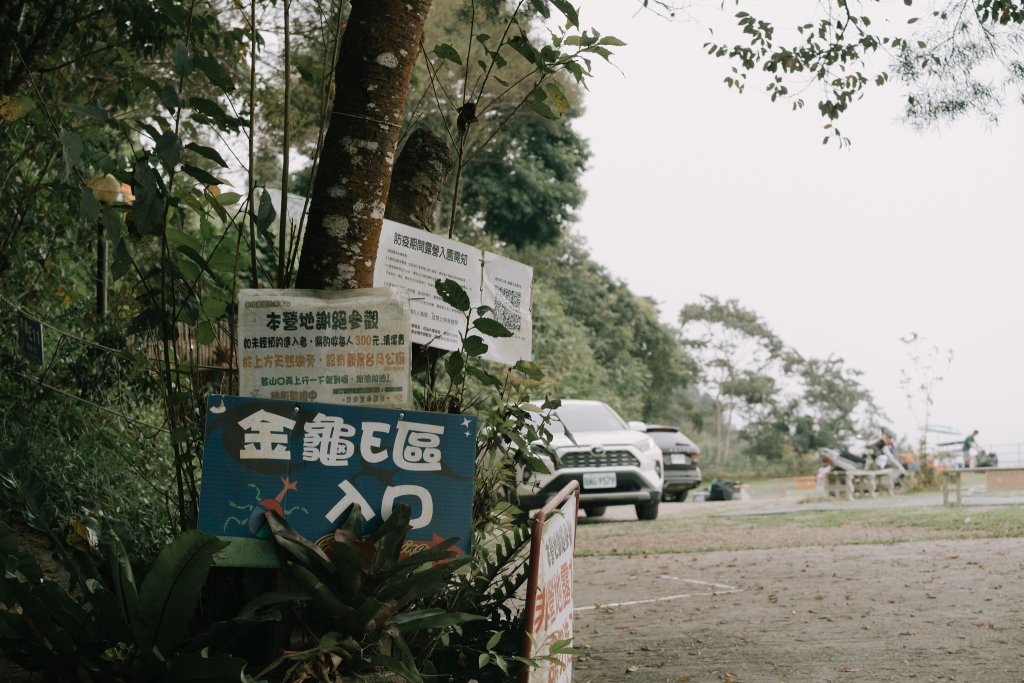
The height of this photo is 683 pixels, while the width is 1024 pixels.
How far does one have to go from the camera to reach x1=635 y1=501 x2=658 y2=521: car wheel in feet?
44.3

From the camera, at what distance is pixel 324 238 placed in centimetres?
310

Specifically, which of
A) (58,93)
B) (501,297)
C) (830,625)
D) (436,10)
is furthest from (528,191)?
(501,297)

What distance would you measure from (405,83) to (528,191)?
22.1m

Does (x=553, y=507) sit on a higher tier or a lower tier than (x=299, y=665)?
higher

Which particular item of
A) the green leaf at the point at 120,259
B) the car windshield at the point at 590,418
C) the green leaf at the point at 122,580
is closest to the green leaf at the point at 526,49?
the green leaf at the point at 120,259

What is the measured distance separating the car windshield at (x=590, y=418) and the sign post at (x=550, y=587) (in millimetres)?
9492

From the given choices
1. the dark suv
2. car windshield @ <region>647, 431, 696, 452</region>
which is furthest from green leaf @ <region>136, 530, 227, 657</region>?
car windshield @ <region>647, 431, 696, 452</region>

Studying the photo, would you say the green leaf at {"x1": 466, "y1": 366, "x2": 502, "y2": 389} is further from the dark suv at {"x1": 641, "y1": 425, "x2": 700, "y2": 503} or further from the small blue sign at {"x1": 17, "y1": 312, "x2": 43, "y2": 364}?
the dark suv at {"x1": 641, "y1": 425, "x2": 700, "y2": 503}

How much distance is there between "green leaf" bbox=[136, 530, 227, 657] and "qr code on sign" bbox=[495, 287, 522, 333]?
4.98ft

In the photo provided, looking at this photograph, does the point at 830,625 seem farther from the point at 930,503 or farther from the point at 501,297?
the point at 930,503

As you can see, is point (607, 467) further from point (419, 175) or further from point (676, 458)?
point (419, 175)

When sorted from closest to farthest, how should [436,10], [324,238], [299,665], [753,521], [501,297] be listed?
[299,665], [324,238], [501,297], [753,521], [436,10]

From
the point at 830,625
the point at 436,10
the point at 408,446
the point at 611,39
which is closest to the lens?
the point at 408,446

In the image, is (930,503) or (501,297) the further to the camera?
(930,503)
